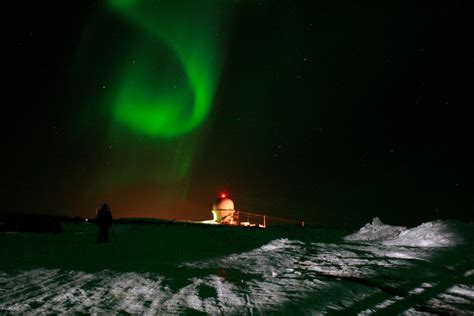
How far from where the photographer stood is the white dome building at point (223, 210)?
4488 cm

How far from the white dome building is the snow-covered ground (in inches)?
1378

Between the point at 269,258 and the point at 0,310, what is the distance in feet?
21.1

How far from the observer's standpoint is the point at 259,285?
6.27m

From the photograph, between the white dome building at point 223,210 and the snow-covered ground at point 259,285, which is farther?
the white dome building at point 223,210

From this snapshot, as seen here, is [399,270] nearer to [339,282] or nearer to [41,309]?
[339,282]

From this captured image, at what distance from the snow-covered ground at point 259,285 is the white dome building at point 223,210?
35.0 m

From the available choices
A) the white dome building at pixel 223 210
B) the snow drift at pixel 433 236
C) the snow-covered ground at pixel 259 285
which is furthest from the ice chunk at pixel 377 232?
the white dome building at pixel 223 210

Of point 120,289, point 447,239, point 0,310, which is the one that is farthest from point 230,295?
point 447,239

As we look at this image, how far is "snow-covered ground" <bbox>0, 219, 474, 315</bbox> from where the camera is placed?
4.84m

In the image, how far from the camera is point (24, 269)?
7680 millimetres

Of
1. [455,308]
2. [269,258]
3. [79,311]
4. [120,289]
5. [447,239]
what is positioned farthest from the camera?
[447,239]

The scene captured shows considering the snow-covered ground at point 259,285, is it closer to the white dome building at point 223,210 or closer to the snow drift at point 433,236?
the snow drift at point 433,236

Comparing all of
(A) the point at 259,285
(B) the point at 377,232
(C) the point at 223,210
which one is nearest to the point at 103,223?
(A) the point at 259,285

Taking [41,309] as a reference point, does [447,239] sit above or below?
above
